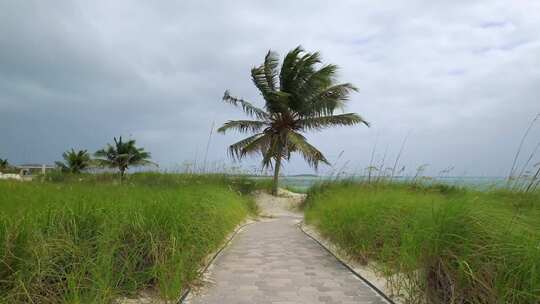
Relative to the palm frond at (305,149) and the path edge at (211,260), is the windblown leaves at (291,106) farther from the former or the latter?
the path edge at (211,260)

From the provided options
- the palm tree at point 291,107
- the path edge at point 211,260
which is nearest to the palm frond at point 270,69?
the palm tree at point 291,107

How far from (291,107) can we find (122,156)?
1485cm

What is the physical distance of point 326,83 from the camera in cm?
2155

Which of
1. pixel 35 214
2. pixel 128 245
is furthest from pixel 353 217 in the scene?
pixel 35 214

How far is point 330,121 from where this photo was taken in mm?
21438

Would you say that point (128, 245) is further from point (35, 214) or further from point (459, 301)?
point (459, 301)

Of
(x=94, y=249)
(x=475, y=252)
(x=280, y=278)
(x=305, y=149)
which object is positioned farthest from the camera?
(x=305, y=149)

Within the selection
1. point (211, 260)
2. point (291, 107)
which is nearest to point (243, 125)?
point (291, 107)

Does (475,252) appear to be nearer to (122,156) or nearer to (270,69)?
(270,69)

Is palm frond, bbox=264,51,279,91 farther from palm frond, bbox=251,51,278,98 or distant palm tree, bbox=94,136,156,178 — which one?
distant palm tree, bbox=94,136,156,178

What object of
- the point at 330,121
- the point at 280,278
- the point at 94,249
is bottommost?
the point at 280,278

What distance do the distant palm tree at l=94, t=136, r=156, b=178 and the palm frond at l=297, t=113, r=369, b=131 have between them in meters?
14.2

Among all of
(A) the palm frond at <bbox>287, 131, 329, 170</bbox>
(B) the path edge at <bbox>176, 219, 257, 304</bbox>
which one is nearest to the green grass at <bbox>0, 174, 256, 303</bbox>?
(B) the path edge at <bbox>176, 219, 257, 304</bbox>

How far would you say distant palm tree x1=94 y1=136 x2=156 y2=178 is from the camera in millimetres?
30156
